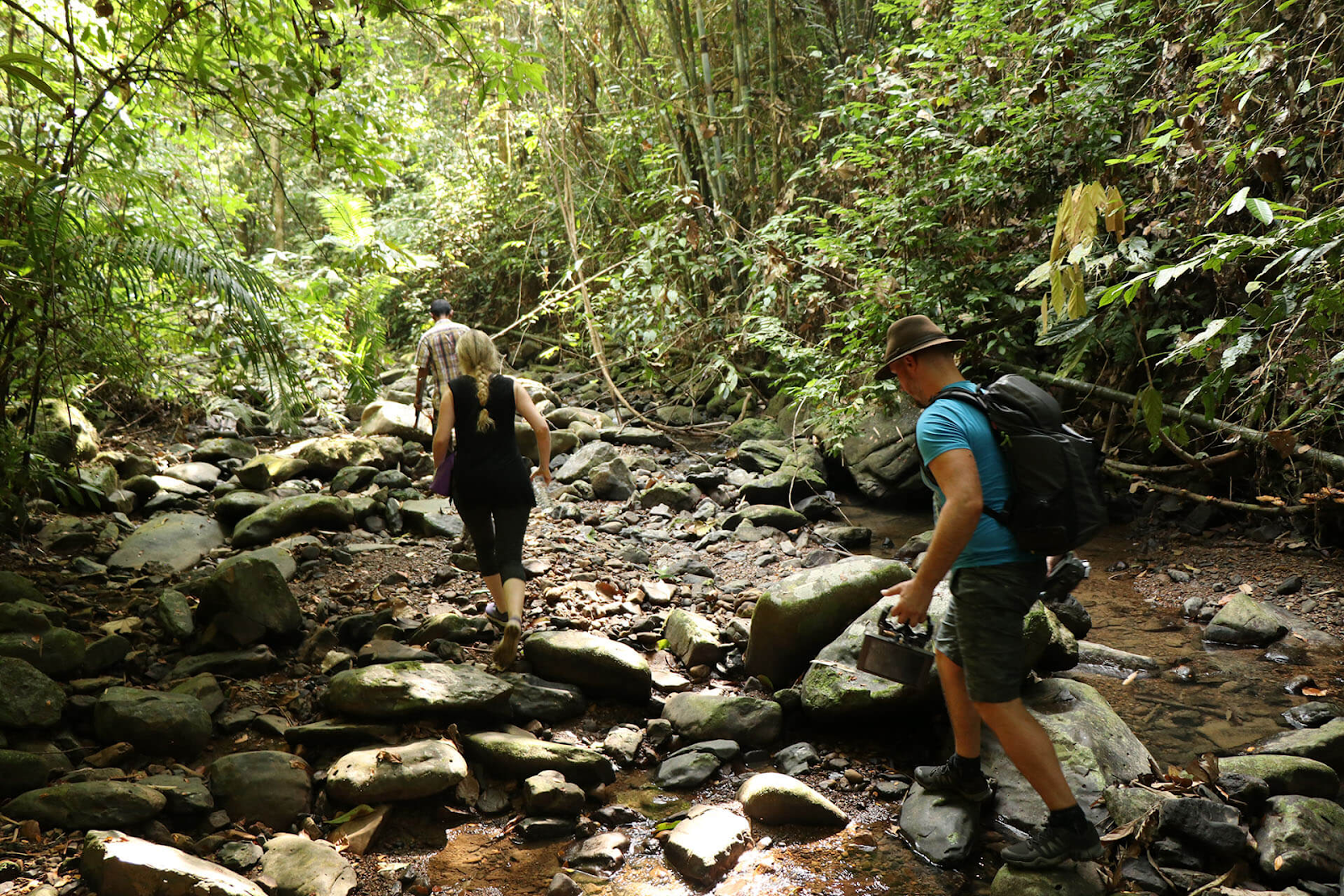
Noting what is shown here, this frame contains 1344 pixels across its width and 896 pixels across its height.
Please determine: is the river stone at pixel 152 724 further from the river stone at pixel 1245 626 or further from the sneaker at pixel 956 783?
the river stone at pixel 1245 626

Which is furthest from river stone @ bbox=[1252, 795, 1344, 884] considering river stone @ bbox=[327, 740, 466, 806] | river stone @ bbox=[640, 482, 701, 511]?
river stone @ bbox=[640, 482, 701, 511]

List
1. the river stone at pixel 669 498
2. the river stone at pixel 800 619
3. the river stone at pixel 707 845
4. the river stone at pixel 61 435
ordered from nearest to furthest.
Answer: the river stone at pixel 707 845 < the river stone at pixel 800 619 < the river stone at pixel 61 435 < the river stone at pixel 669 498

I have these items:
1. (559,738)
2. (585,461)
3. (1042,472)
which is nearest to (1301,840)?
(1042,472)

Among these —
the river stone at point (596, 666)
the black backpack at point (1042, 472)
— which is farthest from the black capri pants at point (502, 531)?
the black backpack at point (1042, 472)

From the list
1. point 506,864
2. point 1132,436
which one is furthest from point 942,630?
point 1132,436

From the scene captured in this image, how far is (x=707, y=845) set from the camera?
319cm

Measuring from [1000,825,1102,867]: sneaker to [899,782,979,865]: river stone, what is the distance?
31 centimetres

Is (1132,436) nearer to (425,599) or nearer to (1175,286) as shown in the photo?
(1175,286)

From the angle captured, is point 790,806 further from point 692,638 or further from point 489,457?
point 489,457

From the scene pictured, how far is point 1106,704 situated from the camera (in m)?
3.79

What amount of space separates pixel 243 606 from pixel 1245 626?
589cm

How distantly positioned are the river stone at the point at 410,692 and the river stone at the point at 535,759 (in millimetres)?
223

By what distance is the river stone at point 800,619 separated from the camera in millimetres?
4520

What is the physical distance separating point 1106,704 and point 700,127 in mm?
8678
